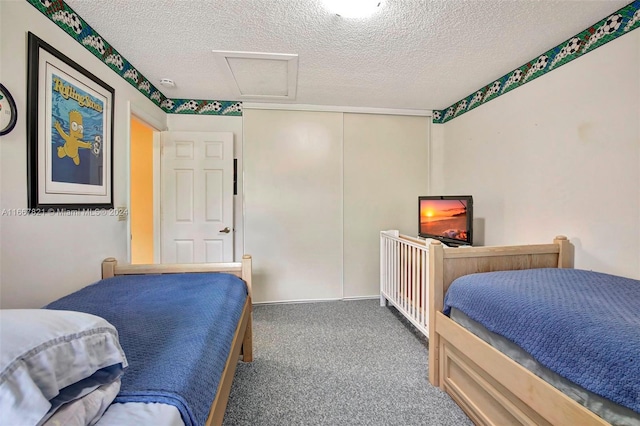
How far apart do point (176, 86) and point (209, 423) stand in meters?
2.72

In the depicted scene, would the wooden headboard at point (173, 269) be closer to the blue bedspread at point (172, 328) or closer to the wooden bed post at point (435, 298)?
the blue bedspread at point (172, 328)

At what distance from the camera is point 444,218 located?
2.46 meters

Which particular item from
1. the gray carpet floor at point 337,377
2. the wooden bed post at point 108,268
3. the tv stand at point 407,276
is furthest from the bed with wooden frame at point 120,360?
the tv stand at point 407,276

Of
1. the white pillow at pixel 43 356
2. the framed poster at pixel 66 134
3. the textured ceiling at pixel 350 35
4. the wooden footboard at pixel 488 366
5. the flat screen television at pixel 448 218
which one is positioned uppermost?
the textured ceiling at pixel 350 35

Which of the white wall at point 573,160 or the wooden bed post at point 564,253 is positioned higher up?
the white wall at point 573,160

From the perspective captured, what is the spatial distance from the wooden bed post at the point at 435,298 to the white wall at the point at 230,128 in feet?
6.79

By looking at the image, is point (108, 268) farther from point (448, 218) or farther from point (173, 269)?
point (448, 218)

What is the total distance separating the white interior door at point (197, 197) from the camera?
2.75m

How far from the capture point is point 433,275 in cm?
155

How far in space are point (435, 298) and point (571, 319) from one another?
68cm

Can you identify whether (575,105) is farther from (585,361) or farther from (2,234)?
(2,234)

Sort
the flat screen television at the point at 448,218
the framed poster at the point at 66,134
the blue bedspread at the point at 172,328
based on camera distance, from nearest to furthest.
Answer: the blue bedspread at the point at 172,328, the framed poster at the point at 66,134, the flat screen television at the point at 448,218

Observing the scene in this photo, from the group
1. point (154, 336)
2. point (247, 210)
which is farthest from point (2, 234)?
point (247, 210)

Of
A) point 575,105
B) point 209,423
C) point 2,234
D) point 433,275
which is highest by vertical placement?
point 575,105
